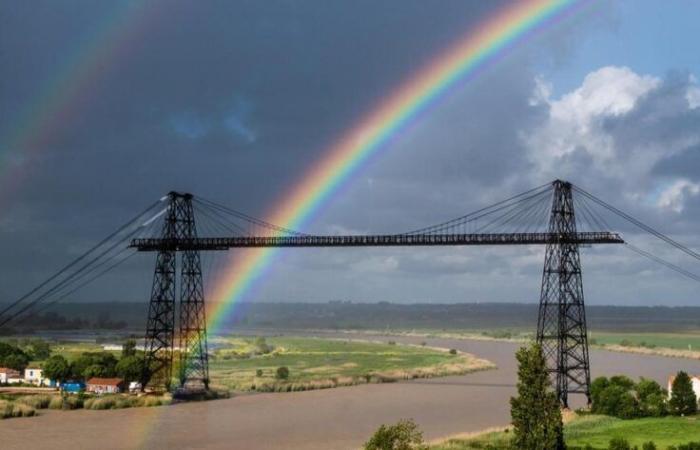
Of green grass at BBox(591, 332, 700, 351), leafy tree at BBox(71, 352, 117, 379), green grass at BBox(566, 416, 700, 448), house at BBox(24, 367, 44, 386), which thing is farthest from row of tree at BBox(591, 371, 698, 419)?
green grass at BBox(591, 332, 700, 351)

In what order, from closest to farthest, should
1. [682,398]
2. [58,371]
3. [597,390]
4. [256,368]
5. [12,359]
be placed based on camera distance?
[682,398], [597,390], [58,371], [12,359], [256,368]

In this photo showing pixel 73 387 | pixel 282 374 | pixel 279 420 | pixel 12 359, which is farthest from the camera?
pixel 282 374

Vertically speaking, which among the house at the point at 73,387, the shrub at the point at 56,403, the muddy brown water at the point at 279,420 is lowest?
the muddy brown water at the point at 279,420

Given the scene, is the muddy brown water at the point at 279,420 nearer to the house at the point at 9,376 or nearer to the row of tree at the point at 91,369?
the row of tree at the point at 91,369

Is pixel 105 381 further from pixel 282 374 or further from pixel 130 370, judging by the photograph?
pixel 282 374

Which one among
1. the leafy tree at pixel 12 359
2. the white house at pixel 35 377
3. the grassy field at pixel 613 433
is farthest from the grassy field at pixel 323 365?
the grassy field at pixel 613 433

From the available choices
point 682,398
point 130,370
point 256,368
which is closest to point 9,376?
point 130,370

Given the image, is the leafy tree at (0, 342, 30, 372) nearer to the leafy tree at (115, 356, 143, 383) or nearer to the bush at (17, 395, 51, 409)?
the leafy tree at (115, 356, 143, 383)

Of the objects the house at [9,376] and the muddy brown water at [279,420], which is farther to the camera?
the house at [9,376]
